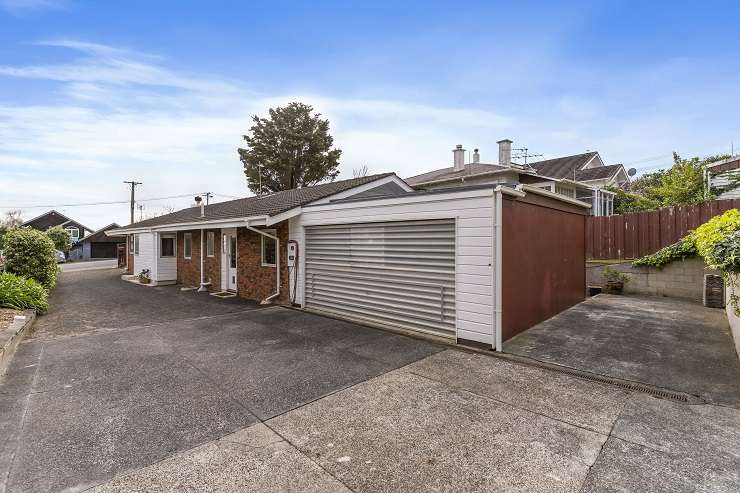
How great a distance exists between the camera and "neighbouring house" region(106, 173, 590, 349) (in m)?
5.90

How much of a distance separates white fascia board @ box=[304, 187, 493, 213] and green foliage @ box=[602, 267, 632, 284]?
8.10 metres

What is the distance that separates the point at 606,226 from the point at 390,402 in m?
12.1

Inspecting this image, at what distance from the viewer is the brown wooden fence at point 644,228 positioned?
35.0 ft

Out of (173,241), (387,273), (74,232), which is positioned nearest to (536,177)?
(387,273)

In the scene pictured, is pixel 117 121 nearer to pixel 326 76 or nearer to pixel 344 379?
pixel 326 76

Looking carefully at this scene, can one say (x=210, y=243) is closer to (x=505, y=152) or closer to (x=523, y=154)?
(x=505, y=152)

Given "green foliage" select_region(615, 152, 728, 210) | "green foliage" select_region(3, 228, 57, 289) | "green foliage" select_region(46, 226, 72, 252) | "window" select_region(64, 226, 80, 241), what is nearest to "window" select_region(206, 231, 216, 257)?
"green foliage" select_region(3, 228, 57, 289)

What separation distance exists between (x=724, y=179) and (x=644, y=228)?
4.96 meters

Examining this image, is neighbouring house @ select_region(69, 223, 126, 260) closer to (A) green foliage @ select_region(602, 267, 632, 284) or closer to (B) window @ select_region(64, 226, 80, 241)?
(B) window @ select_region(64, 226, 80, 241)

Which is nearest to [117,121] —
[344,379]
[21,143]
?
[21,143]

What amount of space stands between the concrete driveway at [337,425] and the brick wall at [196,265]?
710 cm

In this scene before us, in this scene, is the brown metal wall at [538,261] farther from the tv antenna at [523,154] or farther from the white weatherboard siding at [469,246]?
the tv antenna at [523,154]

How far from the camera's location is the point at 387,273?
734 cm

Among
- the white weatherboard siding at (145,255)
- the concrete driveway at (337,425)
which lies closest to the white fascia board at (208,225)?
the white weatherboard siding at (145,255)
